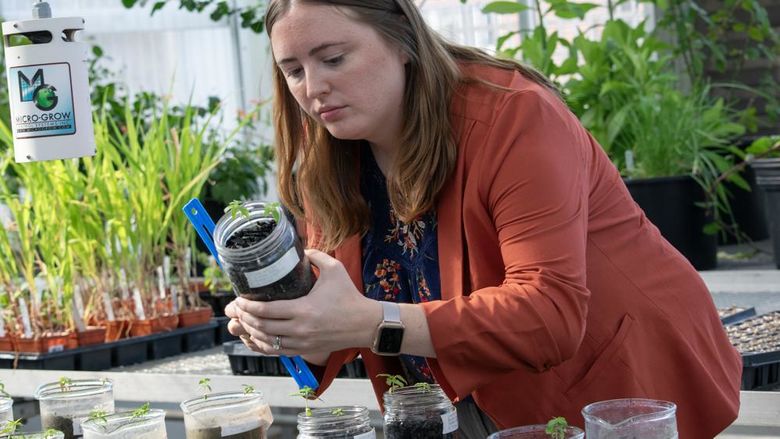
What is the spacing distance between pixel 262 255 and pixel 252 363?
1.48 metres

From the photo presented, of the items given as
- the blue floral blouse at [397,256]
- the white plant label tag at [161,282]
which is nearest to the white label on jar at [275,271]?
the blue floral blouse at [397,256]

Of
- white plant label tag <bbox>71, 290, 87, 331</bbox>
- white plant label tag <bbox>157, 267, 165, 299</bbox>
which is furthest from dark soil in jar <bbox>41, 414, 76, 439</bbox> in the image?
white plant label tag <bbox>157, 267, 165, 299</bbox>

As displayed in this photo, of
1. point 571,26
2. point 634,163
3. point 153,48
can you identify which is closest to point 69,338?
point 634,163

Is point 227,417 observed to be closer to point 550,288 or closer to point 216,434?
point 216,434

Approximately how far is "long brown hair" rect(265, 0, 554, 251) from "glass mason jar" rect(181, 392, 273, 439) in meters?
0.31

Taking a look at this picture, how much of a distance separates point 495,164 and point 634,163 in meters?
3.30

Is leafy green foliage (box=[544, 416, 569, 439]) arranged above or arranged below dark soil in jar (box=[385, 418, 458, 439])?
above

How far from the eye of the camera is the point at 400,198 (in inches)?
61.8

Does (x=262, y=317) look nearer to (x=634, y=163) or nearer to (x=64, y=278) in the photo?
(x=64, y=278)

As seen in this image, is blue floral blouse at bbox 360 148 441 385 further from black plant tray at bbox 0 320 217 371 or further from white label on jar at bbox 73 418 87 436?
black plant tray at bbox 0 320 217 371

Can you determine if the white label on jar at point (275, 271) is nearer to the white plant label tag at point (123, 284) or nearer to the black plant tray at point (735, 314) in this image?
the black plant tray at point (735, 314)

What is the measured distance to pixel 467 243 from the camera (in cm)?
150

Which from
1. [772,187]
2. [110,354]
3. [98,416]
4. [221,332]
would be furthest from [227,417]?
[772,187]

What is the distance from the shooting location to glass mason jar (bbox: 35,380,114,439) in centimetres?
156
